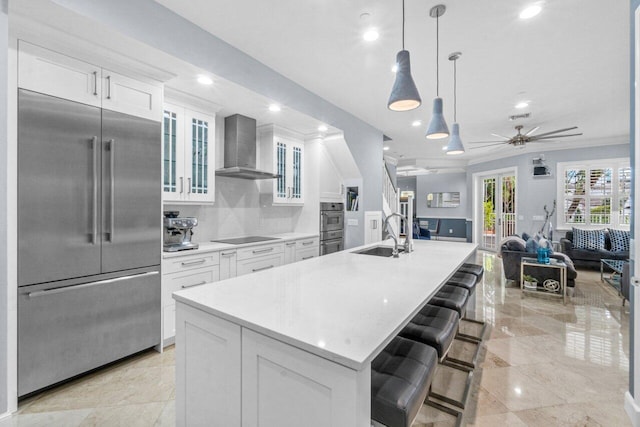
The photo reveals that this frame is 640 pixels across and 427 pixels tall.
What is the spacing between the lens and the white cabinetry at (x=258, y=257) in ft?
10.7

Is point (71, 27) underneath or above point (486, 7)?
underneath

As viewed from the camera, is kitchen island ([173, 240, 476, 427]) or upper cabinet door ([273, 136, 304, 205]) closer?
kitchen island ([173, 240, 476, 427])

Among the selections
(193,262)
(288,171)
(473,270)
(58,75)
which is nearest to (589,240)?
(473,270)

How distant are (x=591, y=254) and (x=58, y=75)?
8.10 metres

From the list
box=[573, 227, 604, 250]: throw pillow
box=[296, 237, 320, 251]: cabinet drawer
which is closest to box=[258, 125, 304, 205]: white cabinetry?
box=[296, 237, 320, 251]: cabinet drawer

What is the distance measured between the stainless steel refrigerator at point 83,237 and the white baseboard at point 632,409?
133 inches

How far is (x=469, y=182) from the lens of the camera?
358 inches

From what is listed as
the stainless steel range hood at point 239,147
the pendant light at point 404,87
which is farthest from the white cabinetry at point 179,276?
the pendant light at point 404,87

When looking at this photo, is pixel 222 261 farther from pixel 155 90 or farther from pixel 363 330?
pixel 363 330

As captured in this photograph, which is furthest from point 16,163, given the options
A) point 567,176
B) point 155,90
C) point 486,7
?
point 567,176

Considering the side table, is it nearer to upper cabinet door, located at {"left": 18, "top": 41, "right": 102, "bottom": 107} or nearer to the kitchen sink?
the kitchen sink

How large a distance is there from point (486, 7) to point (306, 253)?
327 cm

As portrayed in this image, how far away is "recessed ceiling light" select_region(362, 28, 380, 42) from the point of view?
97.7 inches

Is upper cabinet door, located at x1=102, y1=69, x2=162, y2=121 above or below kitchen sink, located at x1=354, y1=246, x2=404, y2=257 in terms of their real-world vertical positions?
above
